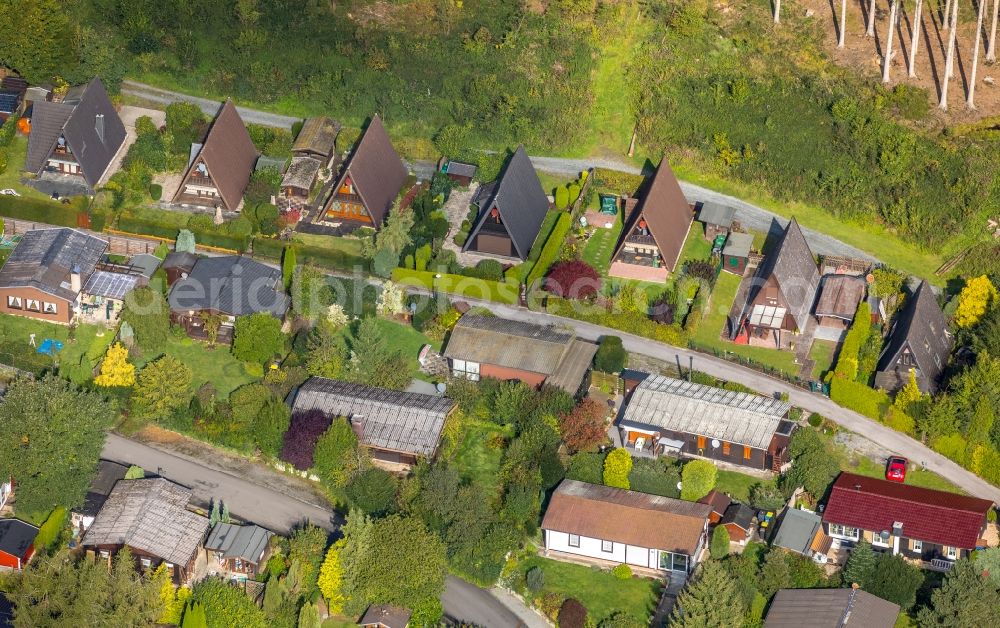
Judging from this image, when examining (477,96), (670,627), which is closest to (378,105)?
(477,96)

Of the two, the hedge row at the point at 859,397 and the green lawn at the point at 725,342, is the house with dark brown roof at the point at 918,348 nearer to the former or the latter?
the hedge row at the point at 859,397

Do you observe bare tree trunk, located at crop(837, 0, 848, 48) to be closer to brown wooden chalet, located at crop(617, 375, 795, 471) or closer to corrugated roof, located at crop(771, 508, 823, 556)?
brown wooden chalet, located at crop(617, 375, 795, 471)

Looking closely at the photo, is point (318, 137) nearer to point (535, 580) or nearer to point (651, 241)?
point (651, 241)

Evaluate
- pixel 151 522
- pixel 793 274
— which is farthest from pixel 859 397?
pixel 151 522

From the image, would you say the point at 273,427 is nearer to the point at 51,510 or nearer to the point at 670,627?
the point at 51,510

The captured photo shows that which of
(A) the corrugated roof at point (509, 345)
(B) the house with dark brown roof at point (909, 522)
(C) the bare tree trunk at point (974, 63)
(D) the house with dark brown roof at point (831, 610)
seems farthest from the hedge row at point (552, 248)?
(C) the bare tree trunk at point (974, 63)

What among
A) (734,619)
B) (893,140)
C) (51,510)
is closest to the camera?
(734,619)
